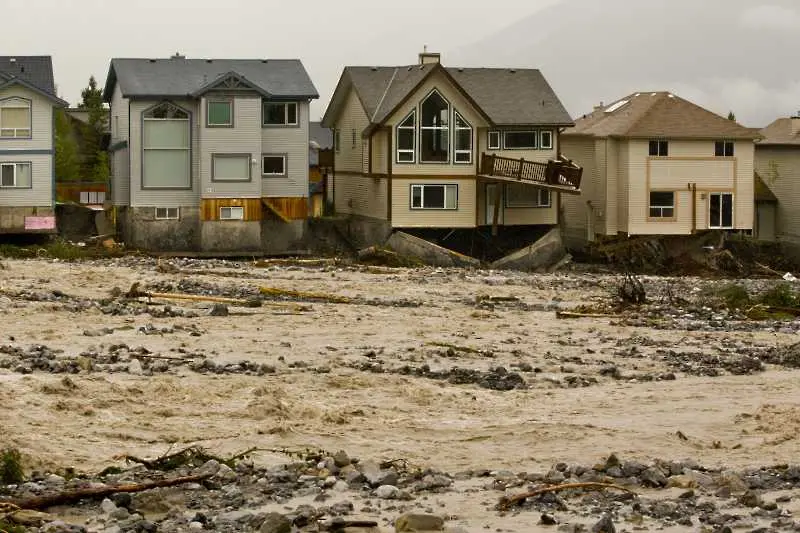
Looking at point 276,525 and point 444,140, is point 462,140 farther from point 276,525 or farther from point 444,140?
point 276,525

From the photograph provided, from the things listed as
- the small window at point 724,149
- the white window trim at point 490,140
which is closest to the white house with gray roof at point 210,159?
the white window trim at point 490,140

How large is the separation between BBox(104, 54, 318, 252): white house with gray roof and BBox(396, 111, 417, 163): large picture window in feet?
11.8

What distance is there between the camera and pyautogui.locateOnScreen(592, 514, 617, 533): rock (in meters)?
14.6

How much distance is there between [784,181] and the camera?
6569cm

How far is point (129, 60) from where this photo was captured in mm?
60312

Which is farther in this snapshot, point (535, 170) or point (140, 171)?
point (535, 170)

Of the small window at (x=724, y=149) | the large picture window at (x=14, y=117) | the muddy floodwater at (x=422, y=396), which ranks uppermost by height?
the large picture window at (x=14, y=117)

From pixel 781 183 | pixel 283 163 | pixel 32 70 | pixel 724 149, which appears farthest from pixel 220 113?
pixel 781 183

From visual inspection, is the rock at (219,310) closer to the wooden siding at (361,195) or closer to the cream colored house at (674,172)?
the wooden siding at (361,195)

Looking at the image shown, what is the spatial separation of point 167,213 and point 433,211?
9.76 m

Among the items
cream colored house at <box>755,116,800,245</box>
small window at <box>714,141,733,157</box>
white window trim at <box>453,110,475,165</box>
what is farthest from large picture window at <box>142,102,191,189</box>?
cream colored house at <box>755,116,800,245</box>

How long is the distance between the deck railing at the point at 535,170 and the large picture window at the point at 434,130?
5.40 feet

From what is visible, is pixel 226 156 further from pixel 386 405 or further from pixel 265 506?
pixel 265 506

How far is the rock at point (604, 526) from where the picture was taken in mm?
14578
